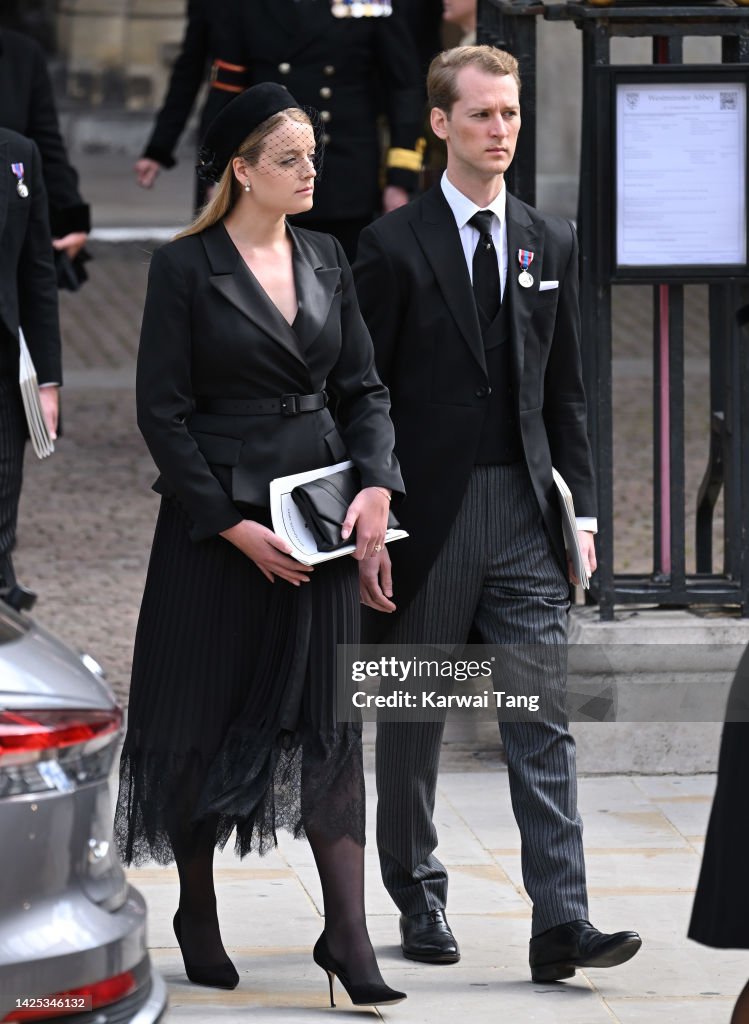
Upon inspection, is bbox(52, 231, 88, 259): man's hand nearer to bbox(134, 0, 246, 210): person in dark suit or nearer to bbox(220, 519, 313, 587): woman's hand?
bbox(134, 0, 246, 210): person in dark suit

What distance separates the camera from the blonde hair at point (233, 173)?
15.1 feet

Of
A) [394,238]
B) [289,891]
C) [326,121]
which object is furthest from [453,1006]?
[326,121]

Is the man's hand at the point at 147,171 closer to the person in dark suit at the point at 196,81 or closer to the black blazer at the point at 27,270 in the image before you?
the person in dark suit at the point at 196,81

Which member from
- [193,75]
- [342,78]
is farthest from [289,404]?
[193,75]

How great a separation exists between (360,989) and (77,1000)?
Answer: 1.41 meters

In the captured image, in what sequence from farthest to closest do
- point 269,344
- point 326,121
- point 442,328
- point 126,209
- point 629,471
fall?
point 126,209
point 629,471
point 326,121
point 442,328
point 269,344

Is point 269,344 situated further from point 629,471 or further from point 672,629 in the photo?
point 629,471

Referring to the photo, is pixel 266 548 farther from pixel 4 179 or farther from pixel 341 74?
pixel 341 74

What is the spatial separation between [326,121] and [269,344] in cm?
378

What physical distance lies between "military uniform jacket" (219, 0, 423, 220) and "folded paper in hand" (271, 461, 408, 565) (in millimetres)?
3640

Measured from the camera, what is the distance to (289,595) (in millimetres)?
4652

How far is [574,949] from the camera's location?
479 cm

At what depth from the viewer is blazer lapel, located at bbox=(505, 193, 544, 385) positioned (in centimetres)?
498

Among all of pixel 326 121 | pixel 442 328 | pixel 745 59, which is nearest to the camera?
pixel 442 328
